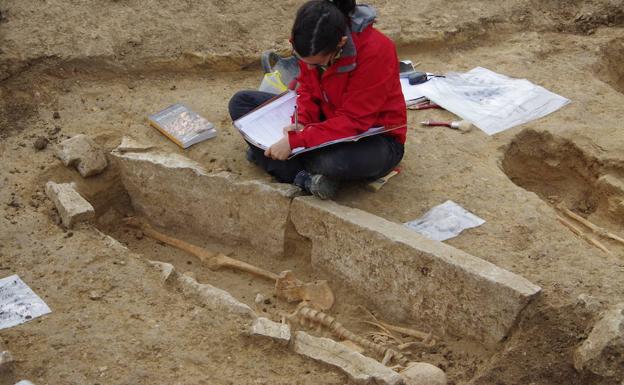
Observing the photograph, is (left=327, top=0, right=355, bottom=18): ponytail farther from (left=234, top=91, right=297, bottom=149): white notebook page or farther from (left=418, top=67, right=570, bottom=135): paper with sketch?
(left=418, top=67, right=570, bottom=135): paper with sketch

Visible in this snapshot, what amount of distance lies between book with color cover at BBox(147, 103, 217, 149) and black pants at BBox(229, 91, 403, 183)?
717 mm

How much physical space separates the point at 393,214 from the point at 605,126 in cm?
184

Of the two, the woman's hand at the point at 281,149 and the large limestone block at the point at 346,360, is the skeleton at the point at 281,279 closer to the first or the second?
the large limestone block at the point at 346,360

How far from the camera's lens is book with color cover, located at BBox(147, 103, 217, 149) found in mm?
4926

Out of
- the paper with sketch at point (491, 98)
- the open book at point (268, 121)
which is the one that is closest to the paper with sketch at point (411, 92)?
the paper with sketch at point (491, 98)

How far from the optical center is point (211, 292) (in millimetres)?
3812

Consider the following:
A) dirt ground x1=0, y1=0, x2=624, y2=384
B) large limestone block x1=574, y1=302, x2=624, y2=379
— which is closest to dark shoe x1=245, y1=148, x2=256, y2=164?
dirt ground x1=0, y1=0, x2=624, y2=384

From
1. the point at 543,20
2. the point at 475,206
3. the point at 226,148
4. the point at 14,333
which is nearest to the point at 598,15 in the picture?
the point at 543,20

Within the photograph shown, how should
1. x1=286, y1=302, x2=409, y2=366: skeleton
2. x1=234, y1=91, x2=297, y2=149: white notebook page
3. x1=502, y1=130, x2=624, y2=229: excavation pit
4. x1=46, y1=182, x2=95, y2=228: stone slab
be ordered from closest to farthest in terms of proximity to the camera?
x1=286, y1=302, x2=409, y2=366: skeleton
x1=46, y1=182, x2=95, y2=228: stone slab
x1=234, y1=91, x2=297, y2=149: white notebook page
x1=502, y1=130, x2=624, y2=229: excavation pit

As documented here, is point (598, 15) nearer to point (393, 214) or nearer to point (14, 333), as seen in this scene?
point (393, 214)

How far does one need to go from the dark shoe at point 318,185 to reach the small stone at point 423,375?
3.61 feet

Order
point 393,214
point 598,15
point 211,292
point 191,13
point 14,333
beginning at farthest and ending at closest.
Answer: point 598,15
point 191,13
point 393,214
point 211,292
point 14,333

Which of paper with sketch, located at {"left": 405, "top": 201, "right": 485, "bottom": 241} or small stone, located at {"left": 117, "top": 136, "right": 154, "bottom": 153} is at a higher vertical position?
small stone, located at {"left": 117, "top": 136, "right": 154, "bottom": 153}

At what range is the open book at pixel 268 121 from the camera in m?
4.34
